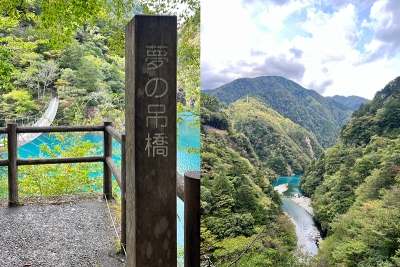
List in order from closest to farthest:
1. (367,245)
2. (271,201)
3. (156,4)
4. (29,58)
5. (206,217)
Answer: (367,245) → (271,201) → (206,217) → (156,4) → (29,58)

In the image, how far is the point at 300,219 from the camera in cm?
246

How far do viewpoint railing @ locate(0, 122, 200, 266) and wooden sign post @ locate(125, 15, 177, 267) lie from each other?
0.04 m

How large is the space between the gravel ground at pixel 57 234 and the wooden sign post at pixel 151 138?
2.57 feet

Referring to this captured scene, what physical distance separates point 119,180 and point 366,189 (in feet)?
4.73

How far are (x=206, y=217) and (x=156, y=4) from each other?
2479 mm

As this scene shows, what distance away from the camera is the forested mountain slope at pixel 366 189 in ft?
6.07

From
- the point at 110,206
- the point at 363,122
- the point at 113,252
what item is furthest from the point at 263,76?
the point at 113,252

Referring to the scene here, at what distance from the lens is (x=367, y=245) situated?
6.28 feet

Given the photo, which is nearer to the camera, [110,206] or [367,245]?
[367,245]

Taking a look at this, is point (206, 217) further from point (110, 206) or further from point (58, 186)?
point (58, 186)

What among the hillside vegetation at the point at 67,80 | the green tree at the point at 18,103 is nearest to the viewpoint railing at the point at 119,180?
the hillside vegetation at the point at 67,80

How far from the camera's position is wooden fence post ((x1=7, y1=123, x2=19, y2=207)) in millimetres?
2090

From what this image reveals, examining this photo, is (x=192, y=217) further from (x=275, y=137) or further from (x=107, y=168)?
(x=275, y=137)

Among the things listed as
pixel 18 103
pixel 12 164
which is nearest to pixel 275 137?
pixel 12 164
